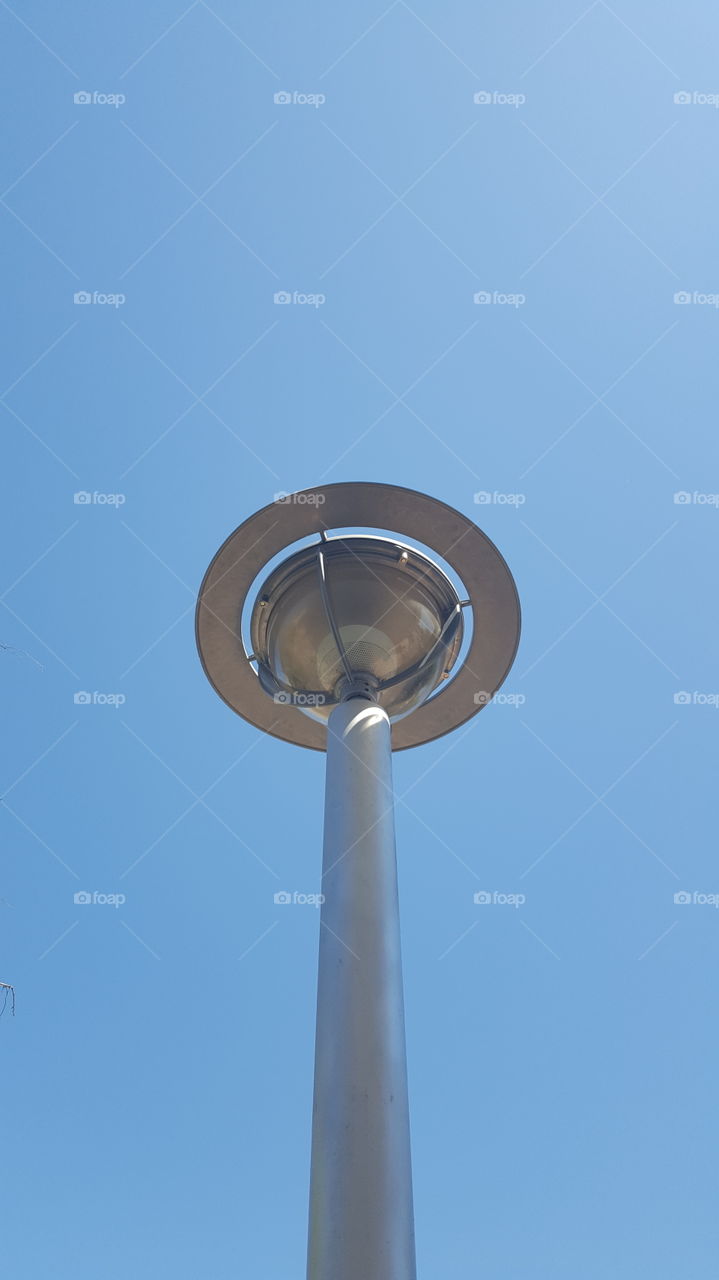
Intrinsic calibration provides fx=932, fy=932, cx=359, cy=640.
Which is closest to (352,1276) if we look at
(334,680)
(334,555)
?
(334,680)

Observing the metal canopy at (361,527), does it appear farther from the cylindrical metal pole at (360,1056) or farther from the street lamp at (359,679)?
the cylindrical metal pole at (360,1056)

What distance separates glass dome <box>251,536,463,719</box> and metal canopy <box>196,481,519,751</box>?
1.06 feet

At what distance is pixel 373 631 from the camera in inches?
527

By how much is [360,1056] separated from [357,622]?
6.30 meters

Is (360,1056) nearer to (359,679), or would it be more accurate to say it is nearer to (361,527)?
(359,679)

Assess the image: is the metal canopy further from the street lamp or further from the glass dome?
the glass dome

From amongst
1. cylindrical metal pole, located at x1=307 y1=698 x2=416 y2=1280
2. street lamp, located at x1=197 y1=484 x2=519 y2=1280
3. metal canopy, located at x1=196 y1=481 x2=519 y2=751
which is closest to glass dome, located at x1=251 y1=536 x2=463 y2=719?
street lamp, located at x1=197 y1=484 x2=519 y2=1280

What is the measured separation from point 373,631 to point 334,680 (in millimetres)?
902

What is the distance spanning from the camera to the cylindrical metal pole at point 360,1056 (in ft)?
25.0

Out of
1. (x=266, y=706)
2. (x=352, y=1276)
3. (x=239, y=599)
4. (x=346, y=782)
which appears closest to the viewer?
(x=352, y=1276)

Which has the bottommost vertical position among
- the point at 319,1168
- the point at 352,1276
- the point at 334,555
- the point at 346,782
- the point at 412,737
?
the point at 352,1276

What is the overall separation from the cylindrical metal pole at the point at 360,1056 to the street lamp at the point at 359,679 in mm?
18

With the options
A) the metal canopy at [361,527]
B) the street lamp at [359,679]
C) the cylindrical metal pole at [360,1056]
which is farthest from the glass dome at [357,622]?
the cylindrical metal pole at [360,1056]

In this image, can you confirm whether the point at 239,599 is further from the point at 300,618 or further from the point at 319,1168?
the point at 319,1168
